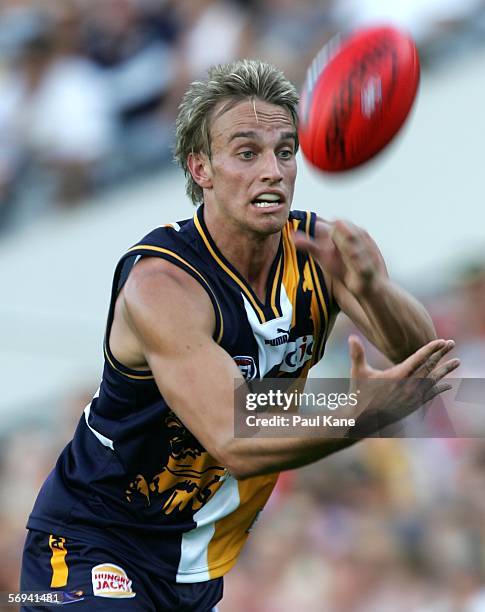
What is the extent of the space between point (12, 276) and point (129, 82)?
2105 millimetres

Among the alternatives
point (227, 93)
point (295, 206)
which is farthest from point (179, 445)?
point (295, 206)

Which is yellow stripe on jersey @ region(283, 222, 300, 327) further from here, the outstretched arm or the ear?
the ear

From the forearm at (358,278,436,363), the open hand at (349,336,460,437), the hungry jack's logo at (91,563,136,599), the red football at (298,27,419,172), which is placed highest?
the red football at (298,27,419,172)

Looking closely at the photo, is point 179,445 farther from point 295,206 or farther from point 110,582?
point 295,206

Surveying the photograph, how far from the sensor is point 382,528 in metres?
7.09

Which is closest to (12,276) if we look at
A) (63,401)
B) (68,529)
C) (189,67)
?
(63,401)

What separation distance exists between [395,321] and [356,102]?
2.62ft

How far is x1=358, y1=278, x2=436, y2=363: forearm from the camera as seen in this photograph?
4621 millimetres

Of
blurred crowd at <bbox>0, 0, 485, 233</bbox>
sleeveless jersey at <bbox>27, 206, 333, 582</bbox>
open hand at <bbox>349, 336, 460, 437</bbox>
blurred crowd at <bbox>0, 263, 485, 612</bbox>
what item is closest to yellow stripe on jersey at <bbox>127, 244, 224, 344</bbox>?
sleeveless jersey at <bbox>27, 206, 333, 582</bbox>

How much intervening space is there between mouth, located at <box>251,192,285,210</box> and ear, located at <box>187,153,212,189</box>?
0.27 metres

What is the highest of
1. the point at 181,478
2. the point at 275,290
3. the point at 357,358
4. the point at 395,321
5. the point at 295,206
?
the point at 295,206

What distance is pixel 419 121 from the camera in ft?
31.7

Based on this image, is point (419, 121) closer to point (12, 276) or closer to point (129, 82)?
point (129, 82)

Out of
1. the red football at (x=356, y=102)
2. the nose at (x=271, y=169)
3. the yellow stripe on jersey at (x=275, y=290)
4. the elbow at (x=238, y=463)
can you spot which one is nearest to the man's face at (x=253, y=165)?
the nose at (x=271, y=169)
